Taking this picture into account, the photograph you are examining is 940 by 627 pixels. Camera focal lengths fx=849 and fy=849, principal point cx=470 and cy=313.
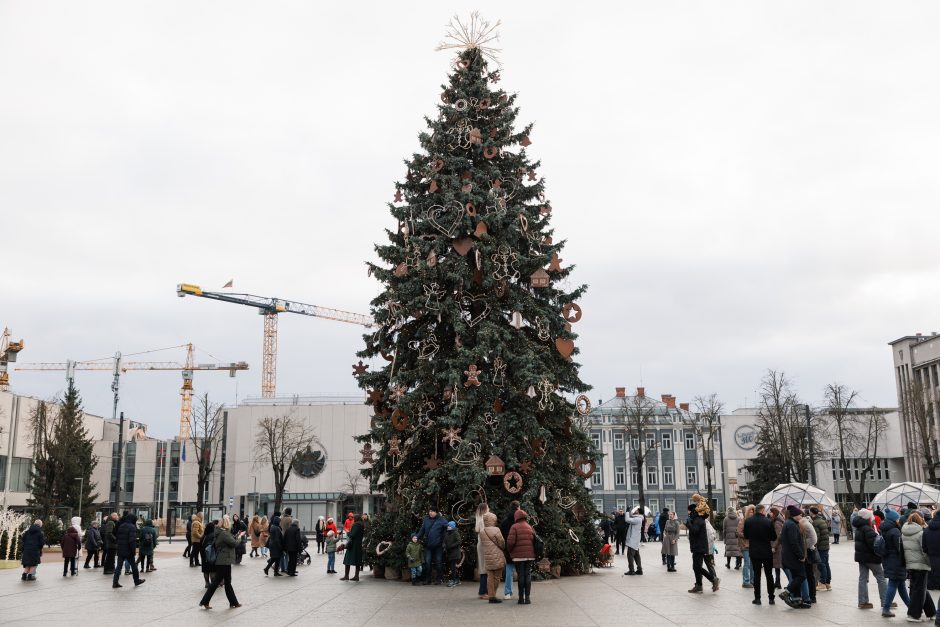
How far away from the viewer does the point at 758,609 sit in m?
13.6

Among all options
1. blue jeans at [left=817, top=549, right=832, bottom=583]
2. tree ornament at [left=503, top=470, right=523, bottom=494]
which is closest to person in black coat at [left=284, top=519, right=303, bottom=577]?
tree ornament at [left=503, top=470, right=523, bottom=494]

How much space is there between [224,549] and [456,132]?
11.4 metres

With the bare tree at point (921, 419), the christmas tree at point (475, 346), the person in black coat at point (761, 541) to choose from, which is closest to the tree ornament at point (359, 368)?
the christmas tree at point (475, 346)

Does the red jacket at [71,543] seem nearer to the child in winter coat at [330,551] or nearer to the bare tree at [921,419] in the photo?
the child in winter coat at [330,551]

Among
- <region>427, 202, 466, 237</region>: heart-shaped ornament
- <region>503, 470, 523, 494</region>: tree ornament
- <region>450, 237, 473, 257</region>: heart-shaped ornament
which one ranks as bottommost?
<region>503, 470, 523, 494</region>: tree ornament

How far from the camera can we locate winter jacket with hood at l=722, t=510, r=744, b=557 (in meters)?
20.0

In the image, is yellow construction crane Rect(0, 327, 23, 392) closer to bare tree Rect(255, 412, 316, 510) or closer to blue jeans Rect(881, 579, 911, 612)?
bare tree Rect(255, 412, 316, 510)

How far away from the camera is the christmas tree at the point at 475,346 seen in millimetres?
18641

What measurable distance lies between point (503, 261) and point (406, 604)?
26.8 ft

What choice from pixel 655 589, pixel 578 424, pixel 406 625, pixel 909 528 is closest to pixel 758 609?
pixel 909 528

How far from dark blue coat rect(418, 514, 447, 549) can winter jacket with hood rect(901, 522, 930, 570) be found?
347 inches

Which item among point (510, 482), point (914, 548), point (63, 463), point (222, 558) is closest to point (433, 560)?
point (510, 482)

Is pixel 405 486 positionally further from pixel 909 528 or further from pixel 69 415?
pixel 69 415

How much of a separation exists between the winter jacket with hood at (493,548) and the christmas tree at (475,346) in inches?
110
